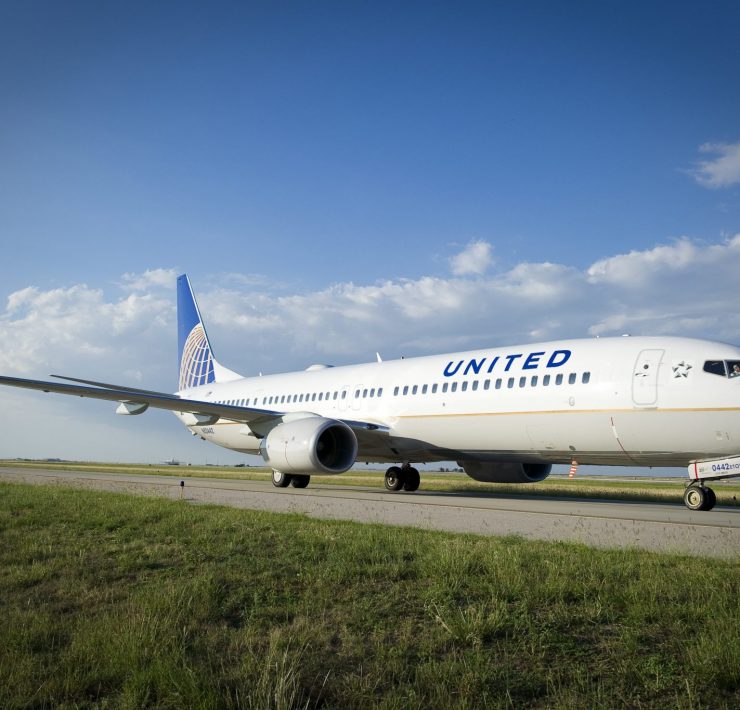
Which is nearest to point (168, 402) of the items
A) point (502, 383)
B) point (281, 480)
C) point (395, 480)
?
point (281, 480)

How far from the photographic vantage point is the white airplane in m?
13.4

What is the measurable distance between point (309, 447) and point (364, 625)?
12378 millimetres

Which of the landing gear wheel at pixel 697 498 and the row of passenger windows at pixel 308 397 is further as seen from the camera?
the row of passenger windows at pixel 308 397

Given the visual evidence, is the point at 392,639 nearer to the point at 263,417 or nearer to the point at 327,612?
the point at 327,612

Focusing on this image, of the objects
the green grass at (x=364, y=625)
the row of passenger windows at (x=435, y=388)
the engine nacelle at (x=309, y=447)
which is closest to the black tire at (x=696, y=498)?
the row of passenger windows at (x=435, y=388)

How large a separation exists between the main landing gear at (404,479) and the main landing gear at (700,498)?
932cm

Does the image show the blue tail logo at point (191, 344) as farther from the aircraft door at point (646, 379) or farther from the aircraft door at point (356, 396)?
the aircraft door at point (646, 379)

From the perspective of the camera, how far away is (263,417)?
20641 millimetres

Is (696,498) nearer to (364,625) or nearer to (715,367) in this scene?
(715,367)

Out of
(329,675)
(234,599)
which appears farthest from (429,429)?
(329,675)

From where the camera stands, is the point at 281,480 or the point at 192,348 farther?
the point at 192,348

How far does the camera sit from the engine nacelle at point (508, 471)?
763 inches

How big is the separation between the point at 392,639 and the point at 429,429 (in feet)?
44.9

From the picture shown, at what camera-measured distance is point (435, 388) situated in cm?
1823
